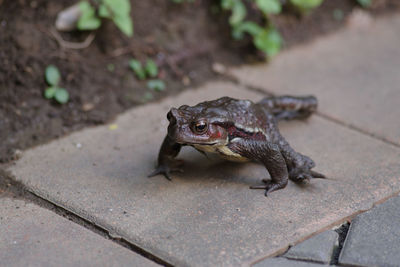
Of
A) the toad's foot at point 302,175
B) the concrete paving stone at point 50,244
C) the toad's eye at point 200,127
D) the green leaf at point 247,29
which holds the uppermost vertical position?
the green leaf at point 247,29

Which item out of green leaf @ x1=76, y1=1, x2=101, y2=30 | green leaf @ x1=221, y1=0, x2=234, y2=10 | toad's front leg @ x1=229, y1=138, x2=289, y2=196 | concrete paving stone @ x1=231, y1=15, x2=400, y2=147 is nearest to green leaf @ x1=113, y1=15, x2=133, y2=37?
green leaf @ x1=76, y1=1, x2=101, y2=30

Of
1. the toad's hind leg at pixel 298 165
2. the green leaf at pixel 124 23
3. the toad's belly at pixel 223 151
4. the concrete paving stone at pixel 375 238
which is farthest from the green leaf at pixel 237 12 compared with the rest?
the concrete paving stone at pixel 375 238

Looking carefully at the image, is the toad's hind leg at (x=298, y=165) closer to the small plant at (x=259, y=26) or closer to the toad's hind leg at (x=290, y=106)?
the toad's hind leg at (x=290, y=106)

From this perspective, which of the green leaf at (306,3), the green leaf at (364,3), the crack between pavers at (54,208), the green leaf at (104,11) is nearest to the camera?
the crack between pavers at (54,208)

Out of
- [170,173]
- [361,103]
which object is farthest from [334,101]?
[170,173]

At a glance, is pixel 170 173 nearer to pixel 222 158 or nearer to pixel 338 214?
pixel 222 158

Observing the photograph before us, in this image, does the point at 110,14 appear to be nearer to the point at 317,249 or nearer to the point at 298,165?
the point at 298,165

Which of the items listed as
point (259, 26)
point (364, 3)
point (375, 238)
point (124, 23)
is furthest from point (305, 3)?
point (375, 238)
